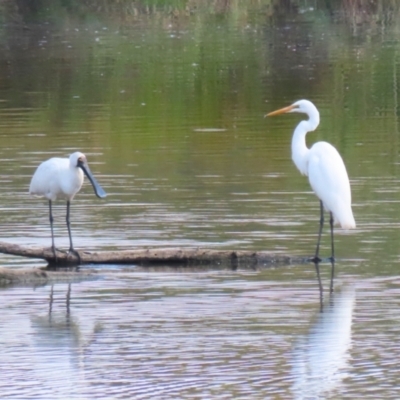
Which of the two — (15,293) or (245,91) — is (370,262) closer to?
(15,293)

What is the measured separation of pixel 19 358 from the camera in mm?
8695

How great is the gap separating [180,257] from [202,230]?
5.70 feet

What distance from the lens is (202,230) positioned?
13.1 meters

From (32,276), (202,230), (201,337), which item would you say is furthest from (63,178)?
(201,337)

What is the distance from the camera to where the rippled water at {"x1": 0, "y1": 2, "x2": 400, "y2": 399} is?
8.38m

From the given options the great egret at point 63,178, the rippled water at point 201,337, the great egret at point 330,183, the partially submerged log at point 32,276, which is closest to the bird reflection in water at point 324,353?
the rippled water at point 201,337

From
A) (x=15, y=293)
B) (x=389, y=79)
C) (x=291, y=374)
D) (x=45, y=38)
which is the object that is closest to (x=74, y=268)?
(x=15, y=293)

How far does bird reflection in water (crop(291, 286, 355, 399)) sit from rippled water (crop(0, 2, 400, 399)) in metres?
0.02

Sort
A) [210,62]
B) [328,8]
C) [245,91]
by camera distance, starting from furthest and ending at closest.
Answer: [328,8]
[210,62]
[245,91]

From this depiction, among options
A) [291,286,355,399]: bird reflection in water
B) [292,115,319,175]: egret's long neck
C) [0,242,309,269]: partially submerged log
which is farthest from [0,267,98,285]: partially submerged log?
[292,115,319,175]: egret's long neck

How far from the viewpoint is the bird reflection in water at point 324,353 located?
312 inches

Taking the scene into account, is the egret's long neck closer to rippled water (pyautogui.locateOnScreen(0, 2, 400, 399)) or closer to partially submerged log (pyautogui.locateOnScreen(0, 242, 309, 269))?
rippled water (pyautogui.locateOnScreen(0, 2, 400, 399))

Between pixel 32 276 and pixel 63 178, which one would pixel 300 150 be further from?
pixel 32 276

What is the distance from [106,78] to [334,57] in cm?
636
